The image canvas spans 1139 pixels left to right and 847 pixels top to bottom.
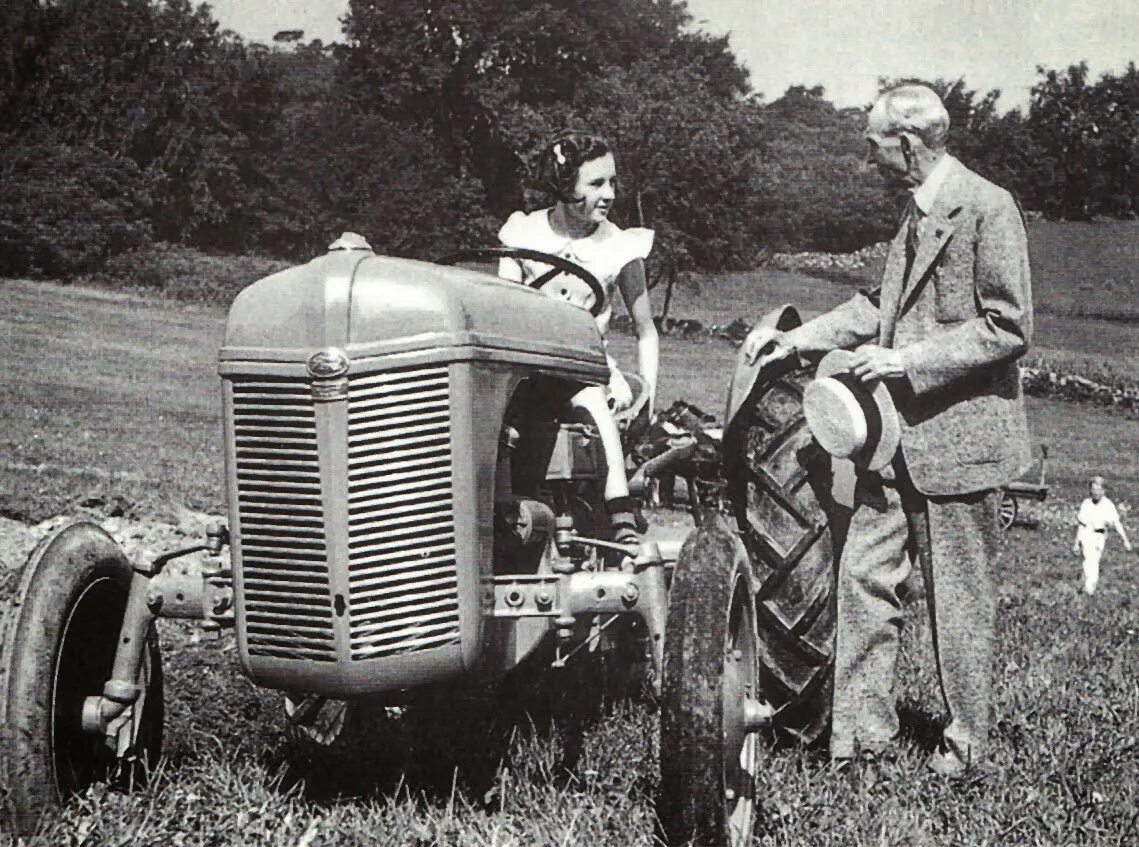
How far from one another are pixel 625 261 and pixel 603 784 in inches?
74.2

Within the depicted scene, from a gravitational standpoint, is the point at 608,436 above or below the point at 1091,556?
above

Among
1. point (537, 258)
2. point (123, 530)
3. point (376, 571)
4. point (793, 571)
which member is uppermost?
point (537, 258)

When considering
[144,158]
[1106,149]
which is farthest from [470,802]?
[1106,149]

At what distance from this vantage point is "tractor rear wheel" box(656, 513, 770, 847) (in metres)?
2.40

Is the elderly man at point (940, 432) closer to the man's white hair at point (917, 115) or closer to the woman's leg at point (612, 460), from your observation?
the man's white hair at point (917, 115)

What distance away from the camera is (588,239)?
4.23 m

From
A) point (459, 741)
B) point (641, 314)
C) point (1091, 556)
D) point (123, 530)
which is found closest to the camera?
point (459, 741)

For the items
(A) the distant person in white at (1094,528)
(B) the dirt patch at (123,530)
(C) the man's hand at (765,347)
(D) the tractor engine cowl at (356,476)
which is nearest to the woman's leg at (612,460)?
(C) the man's hand at (765,347)

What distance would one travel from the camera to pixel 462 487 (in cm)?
257

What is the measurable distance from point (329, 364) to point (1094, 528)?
716 centimetres

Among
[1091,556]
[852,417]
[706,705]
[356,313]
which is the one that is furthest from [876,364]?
[1091,556]

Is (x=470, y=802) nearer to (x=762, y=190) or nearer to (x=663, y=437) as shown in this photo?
(x=663, y=437)

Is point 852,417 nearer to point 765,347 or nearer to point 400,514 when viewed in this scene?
point 765,347

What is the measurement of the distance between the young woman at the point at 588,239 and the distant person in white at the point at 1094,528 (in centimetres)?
513
